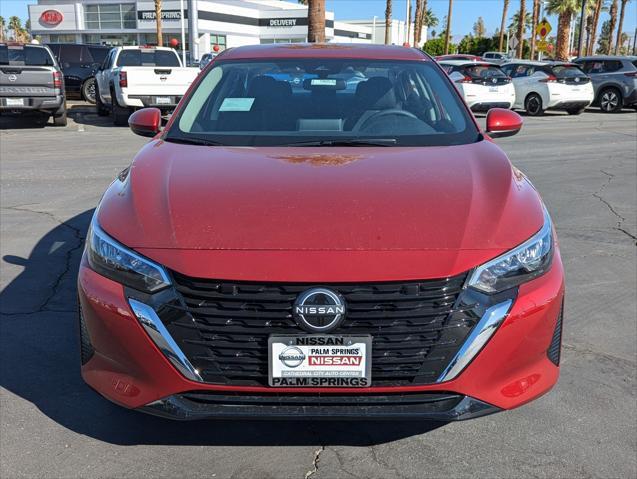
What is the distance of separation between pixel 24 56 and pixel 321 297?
49.3 feet

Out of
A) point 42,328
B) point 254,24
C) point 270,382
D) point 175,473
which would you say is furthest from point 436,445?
point 254,24

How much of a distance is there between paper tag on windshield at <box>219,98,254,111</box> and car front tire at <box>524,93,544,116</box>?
1747 centimetres

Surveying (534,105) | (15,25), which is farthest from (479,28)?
(534,105)

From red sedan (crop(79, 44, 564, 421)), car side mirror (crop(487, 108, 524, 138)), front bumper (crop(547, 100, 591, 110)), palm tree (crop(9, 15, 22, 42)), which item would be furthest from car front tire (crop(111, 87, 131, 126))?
palm tree (crop(9, 15, 22, 42))

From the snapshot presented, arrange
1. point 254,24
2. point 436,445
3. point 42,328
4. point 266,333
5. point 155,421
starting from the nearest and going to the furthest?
point 266,333, point 436,445, point 155,421, point 42,328, point 254,24

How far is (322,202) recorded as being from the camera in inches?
112

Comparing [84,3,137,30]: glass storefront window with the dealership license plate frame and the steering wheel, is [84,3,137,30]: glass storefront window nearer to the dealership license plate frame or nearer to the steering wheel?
the dealership license plate frame

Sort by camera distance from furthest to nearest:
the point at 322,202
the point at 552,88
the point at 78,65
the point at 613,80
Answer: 1. the point at 78,65
2. the point at 613,80
3. the point at 552,88
4. the point at 322,202

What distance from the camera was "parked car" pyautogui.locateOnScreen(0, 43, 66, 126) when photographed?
A: 48.1 feet

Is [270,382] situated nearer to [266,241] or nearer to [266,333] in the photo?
[266,333]

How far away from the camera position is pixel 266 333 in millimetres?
2502

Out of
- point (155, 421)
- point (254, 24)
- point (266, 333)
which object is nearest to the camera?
point (266, 333)

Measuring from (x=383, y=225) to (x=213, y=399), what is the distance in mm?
919

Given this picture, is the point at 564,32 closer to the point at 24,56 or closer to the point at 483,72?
the point at 483,72
